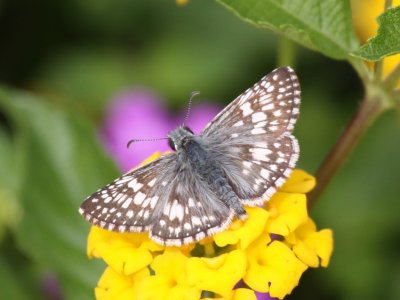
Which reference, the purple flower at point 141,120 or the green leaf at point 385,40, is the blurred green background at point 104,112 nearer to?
the purple flower at point 141,120

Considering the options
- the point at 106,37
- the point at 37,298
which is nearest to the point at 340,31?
the point at 37,298

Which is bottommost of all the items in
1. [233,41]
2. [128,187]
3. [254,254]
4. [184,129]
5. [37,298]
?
[37,298]

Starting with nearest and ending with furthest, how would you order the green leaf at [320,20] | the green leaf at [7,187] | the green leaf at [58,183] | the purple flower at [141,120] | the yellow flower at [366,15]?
the green leaf at [320,20]
the green leaf at [58,183]
the green leaf at [7,187]
the yellow flower at [366,15]
the purple flower at [141,120]

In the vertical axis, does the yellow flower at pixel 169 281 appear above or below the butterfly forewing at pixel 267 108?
below

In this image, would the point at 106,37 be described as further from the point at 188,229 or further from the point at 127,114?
the point at 188,229

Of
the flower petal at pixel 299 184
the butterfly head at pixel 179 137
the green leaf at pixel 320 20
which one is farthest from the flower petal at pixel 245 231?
the green leaf at pixel 320 20

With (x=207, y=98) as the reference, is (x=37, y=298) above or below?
below
